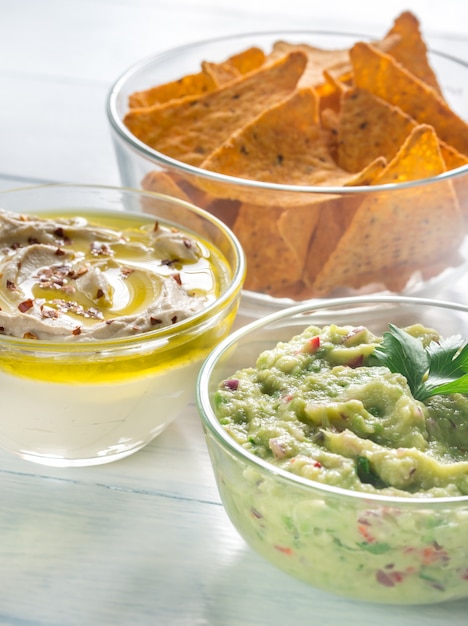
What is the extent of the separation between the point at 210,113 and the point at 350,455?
4.18ft

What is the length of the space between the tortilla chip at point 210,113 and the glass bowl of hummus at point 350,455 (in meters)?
0.82

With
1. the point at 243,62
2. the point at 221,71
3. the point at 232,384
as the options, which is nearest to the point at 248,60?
the point at 243,62

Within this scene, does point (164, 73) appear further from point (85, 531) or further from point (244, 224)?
point (85, 531)

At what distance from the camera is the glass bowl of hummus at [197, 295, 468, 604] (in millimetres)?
1441

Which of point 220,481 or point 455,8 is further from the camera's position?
point 455,8

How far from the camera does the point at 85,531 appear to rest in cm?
177

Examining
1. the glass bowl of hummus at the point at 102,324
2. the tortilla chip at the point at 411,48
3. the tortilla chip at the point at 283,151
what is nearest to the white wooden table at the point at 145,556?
the glass bowl of hummus at the point at 102,324

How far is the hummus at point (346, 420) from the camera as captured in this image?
1.47m

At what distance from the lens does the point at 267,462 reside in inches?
60.2

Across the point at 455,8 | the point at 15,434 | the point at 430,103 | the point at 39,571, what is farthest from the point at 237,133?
the point at 455,8

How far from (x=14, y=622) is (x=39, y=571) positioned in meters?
0.11

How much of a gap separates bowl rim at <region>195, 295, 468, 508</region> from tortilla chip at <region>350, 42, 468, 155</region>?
76 centimetres

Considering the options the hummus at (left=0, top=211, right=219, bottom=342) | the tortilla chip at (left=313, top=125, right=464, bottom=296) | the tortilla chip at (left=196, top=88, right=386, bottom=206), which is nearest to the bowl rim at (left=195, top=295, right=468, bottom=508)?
the hummus at (left=0, top=211, right=219, bottom=342)

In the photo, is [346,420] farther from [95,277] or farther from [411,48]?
[411,48]
